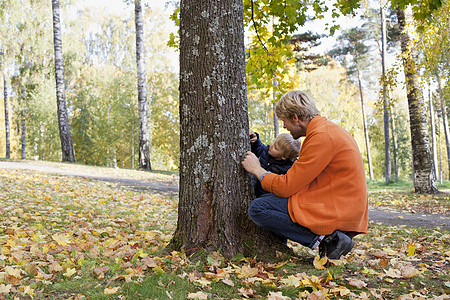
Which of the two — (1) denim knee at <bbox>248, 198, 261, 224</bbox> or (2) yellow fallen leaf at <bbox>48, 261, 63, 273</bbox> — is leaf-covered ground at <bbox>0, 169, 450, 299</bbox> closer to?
(2) yellow fallen leaf at <bbox>48, 261, 63, 273</bbox>

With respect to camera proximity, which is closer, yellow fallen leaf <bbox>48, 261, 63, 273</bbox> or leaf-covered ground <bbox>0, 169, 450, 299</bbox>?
leaf-covered ground <bbox>0, 169, 450, 299</bbox>

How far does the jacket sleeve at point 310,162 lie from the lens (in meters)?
2.62

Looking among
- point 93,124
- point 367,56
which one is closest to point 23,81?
point 93,124

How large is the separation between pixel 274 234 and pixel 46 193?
16.5 ft

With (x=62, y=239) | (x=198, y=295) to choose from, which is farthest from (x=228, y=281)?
(x=62, y=239)

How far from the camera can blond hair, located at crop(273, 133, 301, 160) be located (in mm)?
3143

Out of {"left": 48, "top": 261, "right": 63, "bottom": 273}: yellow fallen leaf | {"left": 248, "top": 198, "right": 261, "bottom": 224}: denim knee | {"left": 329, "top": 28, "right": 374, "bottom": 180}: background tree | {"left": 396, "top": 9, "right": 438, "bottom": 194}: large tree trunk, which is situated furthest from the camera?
{"left": 329, "top": 28, "right": 374, "bottom": 180}: background tree

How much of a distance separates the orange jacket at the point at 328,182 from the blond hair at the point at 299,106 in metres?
0.15

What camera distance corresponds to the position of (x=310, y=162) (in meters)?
2.62

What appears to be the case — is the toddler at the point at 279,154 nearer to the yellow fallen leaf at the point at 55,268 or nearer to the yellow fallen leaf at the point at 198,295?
the yellow fallen leaf at the point at 198,295

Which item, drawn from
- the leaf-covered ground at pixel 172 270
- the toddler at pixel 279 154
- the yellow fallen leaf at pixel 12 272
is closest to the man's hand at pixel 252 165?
the toddler at pixel 279 154

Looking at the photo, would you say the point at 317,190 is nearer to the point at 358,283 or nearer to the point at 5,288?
the point at 358,283

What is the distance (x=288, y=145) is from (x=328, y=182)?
575mm

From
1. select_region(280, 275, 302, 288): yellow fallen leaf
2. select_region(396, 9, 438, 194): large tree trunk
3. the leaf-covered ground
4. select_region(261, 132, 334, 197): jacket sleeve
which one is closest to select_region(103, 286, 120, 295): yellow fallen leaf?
the leaf-covered ground
